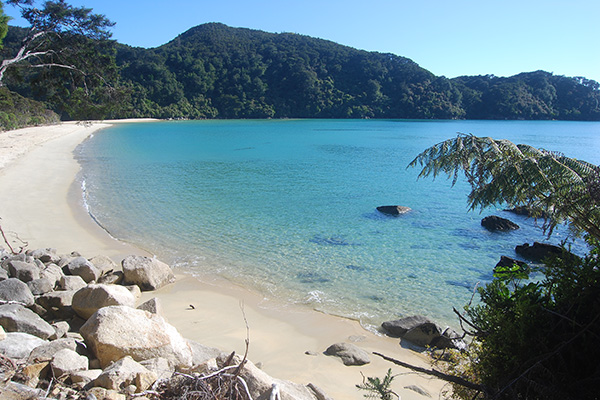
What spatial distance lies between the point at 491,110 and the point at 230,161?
140 m

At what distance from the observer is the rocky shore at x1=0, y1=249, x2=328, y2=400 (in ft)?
12.4

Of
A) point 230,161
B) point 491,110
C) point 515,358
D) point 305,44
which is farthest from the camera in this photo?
point 305,44

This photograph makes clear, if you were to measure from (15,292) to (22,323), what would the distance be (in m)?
1.79

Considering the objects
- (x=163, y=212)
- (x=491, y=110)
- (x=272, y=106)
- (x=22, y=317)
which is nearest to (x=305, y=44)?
(x=272, y=106)

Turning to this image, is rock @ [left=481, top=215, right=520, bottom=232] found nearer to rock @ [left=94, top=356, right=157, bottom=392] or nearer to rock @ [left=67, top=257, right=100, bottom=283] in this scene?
rock @ [left=67, top=257, right=100, bottom=283]

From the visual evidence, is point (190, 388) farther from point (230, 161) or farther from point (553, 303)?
point (230, 161)

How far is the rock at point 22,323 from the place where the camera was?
543 cm

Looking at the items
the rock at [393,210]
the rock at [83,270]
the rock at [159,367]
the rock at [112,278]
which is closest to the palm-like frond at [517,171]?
the rock at [159,367]

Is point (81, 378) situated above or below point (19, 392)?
below

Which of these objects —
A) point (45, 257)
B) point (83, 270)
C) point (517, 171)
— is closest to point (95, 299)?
point (83, 270)

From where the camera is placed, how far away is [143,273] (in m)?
9.48

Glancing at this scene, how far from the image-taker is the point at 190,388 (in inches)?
146

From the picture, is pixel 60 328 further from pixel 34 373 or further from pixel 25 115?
pixel 25 115

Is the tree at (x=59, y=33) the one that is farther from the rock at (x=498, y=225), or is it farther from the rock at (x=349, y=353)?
the rock at (x=498, y=225)
